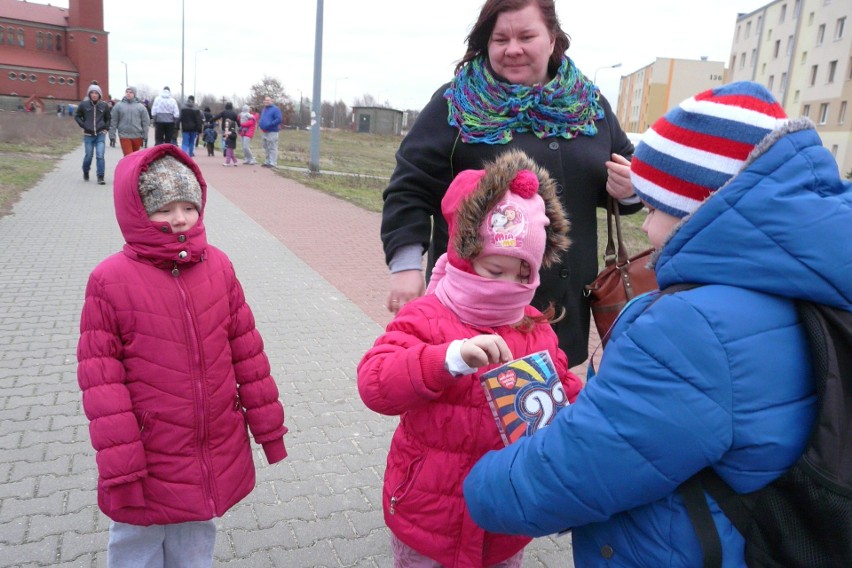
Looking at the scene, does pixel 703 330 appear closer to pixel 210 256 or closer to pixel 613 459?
pixel 613 459

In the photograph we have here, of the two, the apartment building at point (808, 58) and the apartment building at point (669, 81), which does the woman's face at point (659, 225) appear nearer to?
the apartment building at point (808, 58)

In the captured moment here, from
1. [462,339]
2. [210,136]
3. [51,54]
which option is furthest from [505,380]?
[51,54]

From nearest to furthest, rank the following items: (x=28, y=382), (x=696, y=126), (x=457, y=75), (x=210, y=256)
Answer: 1. (x=696, y=126)
2. (x=210, y=256)
3. (x=457, y=75)
4. (x=28, y=382)

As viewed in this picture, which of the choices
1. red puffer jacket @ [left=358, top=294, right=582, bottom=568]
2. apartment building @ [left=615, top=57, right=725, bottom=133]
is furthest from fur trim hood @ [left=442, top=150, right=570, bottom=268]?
apartment building @ [left=615, top=57, right=725, bottom=133]

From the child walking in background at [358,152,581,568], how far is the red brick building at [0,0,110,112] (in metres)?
73.3

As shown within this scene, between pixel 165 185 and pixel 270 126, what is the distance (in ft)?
55.9

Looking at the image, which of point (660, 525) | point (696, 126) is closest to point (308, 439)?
point (660, 525)

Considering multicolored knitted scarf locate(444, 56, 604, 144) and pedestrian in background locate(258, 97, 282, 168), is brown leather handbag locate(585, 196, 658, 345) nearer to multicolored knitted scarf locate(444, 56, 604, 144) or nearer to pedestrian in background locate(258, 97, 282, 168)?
multicolored knitted scarf locate(444, 56, 604, 144)

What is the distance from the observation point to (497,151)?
2.28 meters

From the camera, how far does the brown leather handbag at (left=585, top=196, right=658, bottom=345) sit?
2.33 meters

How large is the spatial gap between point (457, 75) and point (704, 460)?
1.69m

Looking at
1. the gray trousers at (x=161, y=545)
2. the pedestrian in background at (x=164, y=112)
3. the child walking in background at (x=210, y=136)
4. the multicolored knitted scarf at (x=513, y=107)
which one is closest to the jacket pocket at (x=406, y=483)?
the gray trousers at (x=161, y=545)

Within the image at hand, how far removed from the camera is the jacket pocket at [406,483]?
72.1 inches

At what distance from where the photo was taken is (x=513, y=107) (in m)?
2.26
